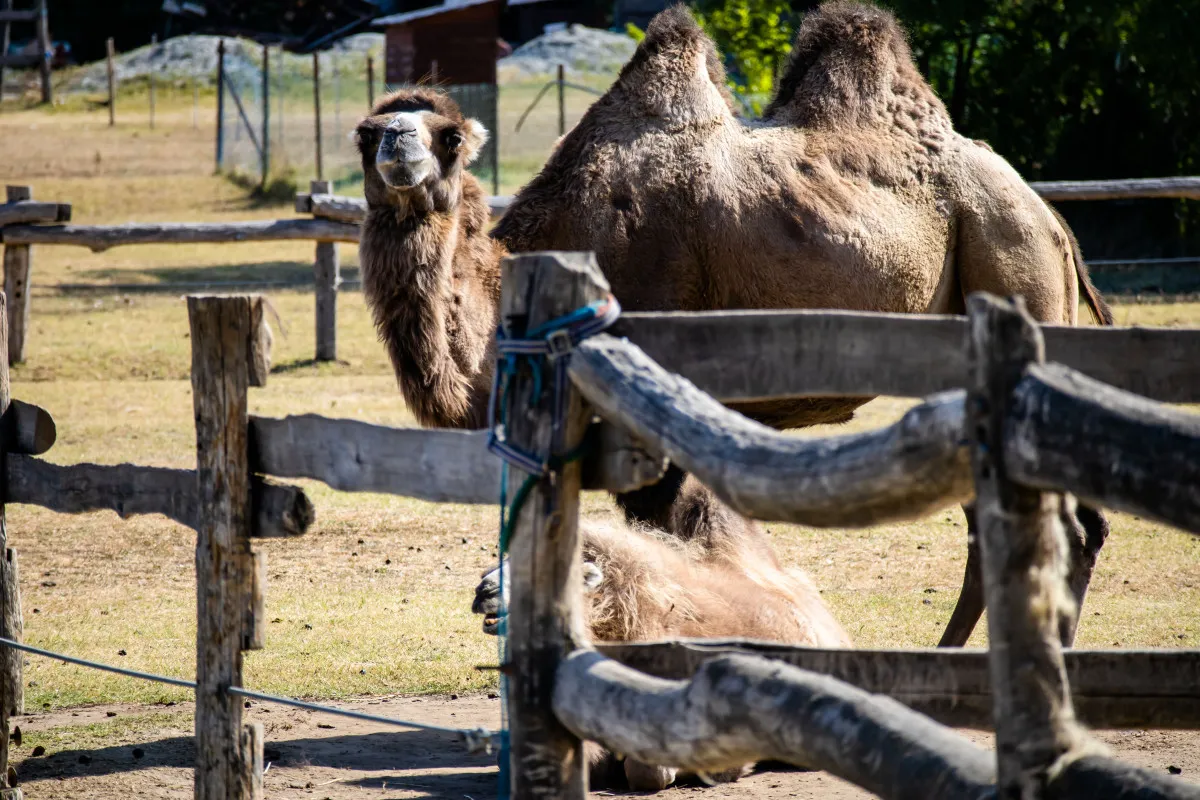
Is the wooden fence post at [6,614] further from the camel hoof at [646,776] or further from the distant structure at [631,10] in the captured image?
the distant structure at [631,10]

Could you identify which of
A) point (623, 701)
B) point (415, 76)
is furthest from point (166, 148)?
point (623, 701)

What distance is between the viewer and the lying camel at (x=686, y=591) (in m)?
4.50

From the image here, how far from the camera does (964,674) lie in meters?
3.09

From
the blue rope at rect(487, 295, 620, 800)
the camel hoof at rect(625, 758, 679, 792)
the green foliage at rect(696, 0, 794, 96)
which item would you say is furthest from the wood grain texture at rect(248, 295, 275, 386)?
the green foliage at rect(696, 0, 794, 96)

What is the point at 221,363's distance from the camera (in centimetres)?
360

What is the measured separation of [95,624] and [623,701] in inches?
172

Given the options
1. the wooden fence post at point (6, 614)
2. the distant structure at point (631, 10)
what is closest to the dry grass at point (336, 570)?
the wooden fence post at point (6, 614)

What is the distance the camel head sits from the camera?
5.50m

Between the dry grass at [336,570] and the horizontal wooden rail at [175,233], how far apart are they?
106 cm

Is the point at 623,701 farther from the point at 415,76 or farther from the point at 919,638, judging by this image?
the point at 415,76

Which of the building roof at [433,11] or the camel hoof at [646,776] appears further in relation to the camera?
the building roof at [433,11]

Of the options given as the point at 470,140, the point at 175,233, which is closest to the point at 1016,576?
the point at 470,140

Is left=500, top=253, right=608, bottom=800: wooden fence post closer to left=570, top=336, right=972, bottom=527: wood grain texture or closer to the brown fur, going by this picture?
left=570, top=336, right=972, bottom=527: wood grain texture

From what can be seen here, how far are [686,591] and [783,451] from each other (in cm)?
257
